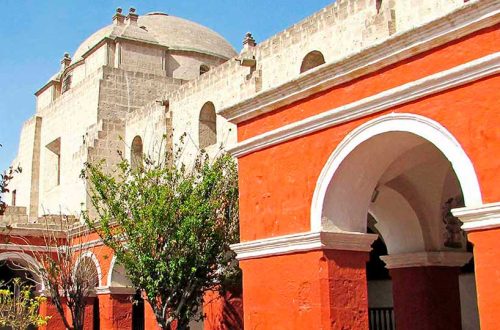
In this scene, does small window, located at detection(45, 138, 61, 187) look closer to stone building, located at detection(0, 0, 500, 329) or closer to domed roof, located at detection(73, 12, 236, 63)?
domed roof, located at detection(73, 12, 236, 63)

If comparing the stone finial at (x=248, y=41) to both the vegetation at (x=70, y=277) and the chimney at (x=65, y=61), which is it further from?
the chimney at (x=65, y=61)

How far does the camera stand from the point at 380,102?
7.03 meters

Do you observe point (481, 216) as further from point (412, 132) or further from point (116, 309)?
point (116, 309)

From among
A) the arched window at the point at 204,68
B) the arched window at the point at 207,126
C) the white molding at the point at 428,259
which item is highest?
the arched window at the point at 204,68

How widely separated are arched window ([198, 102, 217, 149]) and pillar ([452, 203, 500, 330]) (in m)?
12.9

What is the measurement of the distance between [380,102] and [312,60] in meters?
8.74

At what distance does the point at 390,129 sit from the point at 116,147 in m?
15.9

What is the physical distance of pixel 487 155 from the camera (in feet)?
20.0

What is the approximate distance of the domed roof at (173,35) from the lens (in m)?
24.8

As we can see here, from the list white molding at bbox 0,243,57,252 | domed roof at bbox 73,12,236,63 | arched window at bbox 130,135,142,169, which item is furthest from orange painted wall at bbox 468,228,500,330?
domed roof at bbox 73,12,236,63

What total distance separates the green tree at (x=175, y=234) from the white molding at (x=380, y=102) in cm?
263

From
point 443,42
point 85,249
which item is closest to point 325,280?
point 443,42

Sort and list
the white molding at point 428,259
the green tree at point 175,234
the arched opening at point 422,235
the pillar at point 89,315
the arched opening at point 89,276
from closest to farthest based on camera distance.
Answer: the arched opening at point 422,235
the white molding at point 428,259
the green tree at point 175,234
the arched opening at point 89,276
the pillar at point 89,315

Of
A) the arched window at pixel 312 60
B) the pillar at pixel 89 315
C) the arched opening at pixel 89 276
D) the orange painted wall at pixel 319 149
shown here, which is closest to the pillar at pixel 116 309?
the arched opening at pixel 89 276
